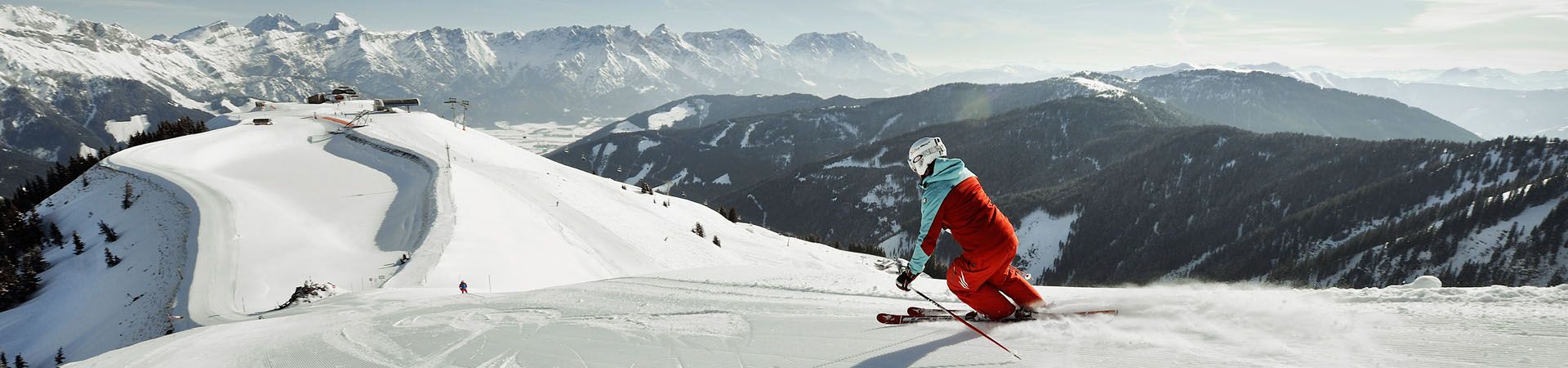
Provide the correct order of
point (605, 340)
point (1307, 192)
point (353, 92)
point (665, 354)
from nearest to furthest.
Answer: point (665, 354) < point (605, 340) < point (353, 92) < point (1307, 192)

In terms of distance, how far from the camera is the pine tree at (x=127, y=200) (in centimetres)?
3008

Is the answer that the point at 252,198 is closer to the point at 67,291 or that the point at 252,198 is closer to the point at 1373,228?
the point at 67,291

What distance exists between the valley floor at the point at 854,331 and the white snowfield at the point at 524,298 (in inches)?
1.5

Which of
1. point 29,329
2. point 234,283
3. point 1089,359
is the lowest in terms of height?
point 29,329

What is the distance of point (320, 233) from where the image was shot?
25156 mm

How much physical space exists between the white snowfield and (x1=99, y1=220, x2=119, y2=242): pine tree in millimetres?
370

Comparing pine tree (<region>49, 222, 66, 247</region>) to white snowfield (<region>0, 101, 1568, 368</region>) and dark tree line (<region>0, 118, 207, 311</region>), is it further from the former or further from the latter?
white snowfield (<region>0, 101, 1568, 368</region>)

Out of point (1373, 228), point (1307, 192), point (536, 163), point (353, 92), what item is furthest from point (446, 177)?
point (1307, 192)

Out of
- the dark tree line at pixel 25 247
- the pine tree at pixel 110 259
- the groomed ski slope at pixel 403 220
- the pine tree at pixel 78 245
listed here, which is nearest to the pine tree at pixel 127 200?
the dark tree line at pixel 25 247

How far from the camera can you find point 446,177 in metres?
35.2

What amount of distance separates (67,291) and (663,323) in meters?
28.0

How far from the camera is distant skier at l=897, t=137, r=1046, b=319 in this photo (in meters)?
7.35

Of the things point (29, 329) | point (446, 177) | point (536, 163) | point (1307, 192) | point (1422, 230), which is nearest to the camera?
point (29, 329)

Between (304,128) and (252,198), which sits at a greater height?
(304,128)
